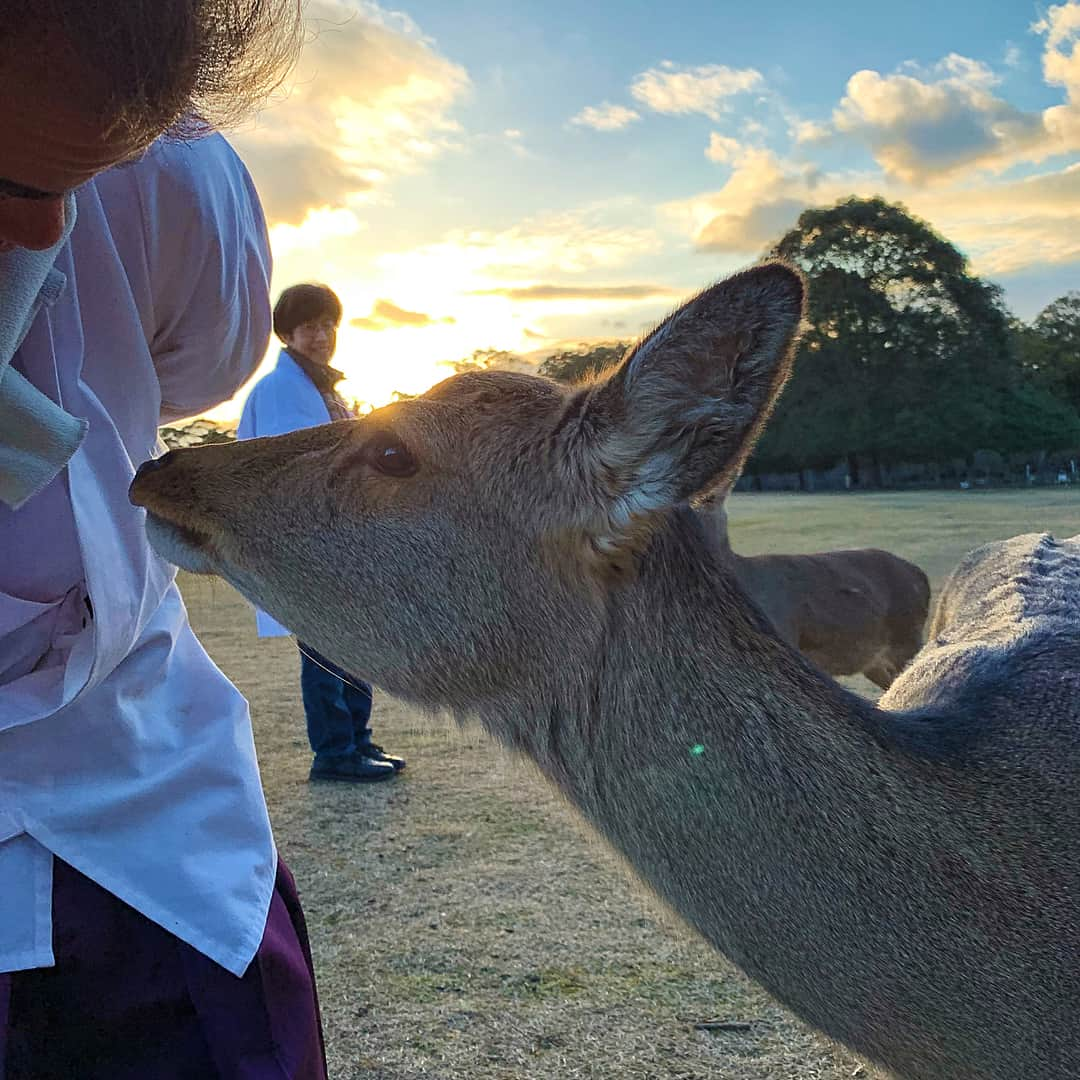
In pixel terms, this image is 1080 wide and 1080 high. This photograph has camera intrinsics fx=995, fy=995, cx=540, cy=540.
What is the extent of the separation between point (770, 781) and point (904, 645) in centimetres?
752

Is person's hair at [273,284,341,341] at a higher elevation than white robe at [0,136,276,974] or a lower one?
higher

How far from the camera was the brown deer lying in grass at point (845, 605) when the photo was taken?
329 inches

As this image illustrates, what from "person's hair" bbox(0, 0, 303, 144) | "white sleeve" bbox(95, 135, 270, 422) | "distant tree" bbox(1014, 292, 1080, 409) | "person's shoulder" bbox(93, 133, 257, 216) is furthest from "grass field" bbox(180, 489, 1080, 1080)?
"distant tree" bbox(1014, 292, 1080, 409)

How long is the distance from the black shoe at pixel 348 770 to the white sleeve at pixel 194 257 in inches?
193

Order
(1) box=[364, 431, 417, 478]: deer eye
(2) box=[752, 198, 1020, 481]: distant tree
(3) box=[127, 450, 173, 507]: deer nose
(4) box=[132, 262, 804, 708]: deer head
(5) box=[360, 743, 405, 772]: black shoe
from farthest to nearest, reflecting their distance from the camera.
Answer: (2) box=[752, 198, 1020, 481]: distant tree
(5) box=[360, 743, 405, 772]: black shoe
(1) box=[364, 431, 417, 478]: deer eye
(4) box=[132, 262, 804, 708]: deer head
(3) box=[127, 450, 173, 507]: deer nose

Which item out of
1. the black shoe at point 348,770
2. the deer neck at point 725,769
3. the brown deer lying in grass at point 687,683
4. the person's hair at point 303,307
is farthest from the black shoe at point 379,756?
the deer neck at point 725,769

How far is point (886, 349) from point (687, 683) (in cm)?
4526

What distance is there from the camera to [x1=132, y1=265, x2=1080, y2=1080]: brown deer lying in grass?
1800 mm

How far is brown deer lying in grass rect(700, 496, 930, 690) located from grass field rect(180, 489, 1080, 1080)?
2.96m

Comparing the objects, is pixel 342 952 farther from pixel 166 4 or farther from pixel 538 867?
pixel 166 4

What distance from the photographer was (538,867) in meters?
5.04

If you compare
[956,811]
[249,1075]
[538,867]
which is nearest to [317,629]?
[249,1075]

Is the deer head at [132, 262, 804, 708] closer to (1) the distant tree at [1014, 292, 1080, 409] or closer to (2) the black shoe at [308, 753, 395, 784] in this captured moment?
(2) the black shoe at [308, 753, 395, 784]

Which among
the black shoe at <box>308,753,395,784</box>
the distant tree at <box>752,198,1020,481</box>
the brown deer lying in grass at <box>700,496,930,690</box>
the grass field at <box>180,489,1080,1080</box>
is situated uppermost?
the distant tree at <box>752,198,1020,481</box>
